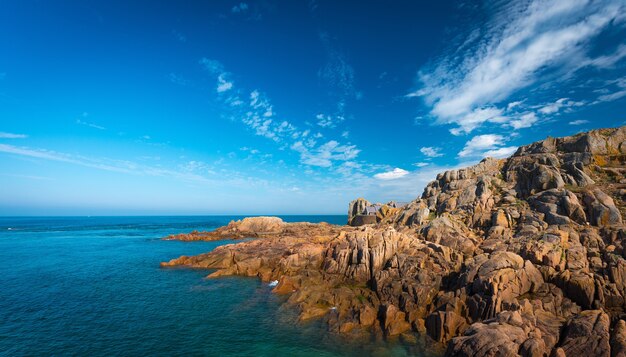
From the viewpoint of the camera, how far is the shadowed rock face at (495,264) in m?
21.9

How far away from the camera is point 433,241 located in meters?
45.6

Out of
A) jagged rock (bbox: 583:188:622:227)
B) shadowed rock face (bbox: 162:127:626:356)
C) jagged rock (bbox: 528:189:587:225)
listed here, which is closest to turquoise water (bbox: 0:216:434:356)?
shadowed rock face (bbox: 162:127:626:356)

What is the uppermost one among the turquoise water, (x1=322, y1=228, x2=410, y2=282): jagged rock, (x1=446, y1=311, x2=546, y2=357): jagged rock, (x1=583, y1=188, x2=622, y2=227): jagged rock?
(x1=583, y1=188, x2=622, y2=227): jagged rock

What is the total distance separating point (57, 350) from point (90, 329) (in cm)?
430

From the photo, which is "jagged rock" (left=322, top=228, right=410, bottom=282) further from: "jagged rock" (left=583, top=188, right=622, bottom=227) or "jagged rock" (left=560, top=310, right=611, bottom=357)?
"jagged rock" (left=583, top=188, right=622, bottom=227)

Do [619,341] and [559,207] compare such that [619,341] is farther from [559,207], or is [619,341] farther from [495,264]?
[559,207]

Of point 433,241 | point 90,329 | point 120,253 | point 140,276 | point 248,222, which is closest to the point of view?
point 90,329

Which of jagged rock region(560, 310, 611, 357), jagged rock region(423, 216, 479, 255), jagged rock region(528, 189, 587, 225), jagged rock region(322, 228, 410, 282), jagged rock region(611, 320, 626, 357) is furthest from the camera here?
jagged rock region(423, 216, 479, 255)

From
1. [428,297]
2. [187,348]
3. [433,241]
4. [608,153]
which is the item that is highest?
[608,153]

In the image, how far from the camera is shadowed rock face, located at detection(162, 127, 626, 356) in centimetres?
2188

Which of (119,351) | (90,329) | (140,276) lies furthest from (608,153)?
(140,276)

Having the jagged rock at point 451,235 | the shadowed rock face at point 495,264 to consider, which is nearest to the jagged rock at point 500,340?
the shadowed rock face at point 495,264

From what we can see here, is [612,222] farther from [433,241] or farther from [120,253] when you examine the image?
[120,253]

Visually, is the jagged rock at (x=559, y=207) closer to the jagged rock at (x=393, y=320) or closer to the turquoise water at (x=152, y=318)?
the jagged rock at (x=393, y=320)
